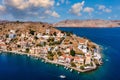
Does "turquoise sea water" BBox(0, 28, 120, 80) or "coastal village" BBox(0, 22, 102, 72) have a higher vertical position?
"coastal village" BBox(0, 22, 102, 72)

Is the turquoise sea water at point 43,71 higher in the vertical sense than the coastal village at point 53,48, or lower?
lower

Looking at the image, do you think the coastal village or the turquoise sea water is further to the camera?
the coastal village

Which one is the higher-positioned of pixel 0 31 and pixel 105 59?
pixel 0 31

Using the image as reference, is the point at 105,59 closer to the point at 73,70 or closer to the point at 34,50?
the point at 73,70

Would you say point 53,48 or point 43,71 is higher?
point 53,48

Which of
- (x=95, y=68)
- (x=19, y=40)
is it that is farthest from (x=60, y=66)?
(x=19, y=40)

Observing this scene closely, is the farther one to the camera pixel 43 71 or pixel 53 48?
pixel 53 48

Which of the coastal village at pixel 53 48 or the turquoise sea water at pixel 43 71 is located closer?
the turquoise sea water at pixel 43 71

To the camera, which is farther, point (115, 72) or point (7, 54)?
point (7, 54)
